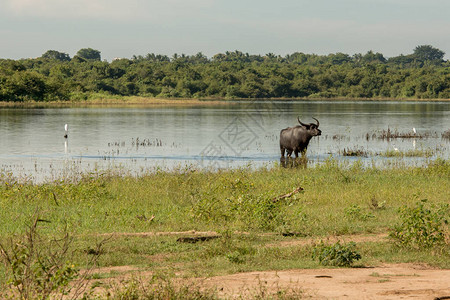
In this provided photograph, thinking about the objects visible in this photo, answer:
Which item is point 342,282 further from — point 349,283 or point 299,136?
point 299,136

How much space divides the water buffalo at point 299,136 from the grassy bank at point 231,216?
197 inches

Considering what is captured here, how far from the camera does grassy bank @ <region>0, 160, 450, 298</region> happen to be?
9.25m

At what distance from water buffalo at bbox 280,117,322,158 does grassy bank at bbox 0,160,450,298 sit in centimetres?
500

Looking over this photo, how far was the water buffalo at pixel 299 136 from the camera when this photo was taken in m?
24.2

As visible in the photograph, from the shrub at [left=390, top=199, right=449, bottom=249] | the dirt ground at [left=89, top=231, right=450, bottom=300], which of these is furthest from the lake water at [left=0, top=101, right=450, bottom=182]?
the dirt ground at [left=89, top=231, right=450, bottom=300]

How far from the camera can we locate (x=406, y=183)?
1681 cm

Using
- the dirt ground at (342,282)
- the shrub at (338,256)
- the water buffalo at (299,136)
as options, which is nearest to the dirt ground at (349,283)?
the dirt ground at (342,282)

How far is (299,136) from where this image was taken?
24.5 metres

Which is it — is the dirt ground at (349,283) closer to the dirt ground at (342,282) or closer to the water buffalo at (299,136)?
the dirt ground at (342,282)

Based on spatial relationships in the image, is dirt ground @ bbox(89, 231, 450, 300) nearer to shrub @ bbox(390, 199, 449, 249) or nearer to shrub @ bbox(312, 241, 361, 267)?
shrub @ bbox(312, 241, 361, 267)

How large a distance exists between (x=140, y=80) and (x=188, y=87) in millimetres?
8886

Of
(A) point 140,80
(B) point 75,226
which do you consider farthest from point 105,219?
(A) point 140,80

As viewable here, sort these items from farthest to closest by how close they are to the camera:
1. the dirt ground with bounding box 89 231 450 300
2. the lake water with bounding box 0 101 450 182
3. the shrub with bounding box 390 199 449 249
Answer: the lake water with bounding box 0 101 450 182 → the shrub with bounding box 390 199 449 249 → the dirt ground with bounding box 89 231 450 300

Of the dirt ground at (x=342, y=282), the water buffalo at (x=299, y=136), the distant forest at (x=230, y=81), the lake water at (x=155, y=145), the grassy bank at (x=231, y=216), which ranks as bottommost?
the lake water at (x=155, y=145)
